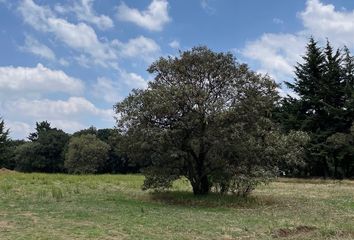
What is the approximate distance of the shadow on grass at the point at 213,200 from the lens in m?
23.7

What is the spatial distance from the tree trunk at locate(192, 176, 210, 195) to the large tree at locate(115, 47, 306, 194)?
0.06 meters

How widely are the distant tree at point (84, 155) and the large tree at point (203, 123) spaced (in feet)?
219

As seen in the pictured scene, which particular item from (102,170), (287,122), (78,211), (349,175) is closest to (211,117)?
(78,211)

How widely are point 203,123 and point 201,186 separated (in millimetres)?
4693

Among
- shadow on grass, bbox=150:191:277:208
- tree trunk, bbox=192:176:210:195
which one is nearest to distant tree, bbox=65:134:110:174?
shadow on grass, bbox=150:191:277:208

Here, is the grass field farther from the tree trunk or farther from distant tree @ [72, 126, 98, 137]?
distant tree @ [72, 126, 98, 137]

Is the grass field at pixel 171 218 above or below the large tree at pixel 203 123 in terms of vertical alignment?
below

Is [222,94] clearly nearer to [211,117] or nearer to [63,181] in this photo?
[211,117]

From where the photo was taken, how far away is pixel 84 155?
90312mm

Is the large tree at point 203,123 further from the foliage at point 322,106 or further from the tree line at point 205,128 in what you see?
the foliage at point 322,106

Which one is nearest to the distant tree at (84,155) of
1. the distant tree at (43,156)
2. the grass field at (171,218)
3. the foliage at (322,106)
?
the distant tree at (43,156)

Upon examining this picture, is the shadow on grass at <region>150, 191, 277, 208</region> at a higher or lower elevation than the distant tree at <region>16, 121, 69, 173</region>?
lower

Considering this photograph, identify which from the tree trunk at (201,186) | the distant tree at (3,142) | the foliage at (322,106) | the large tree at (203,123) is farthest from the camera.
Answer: the distant tree at (3,142)

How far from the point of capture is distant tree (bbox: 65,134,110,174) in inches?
3563
